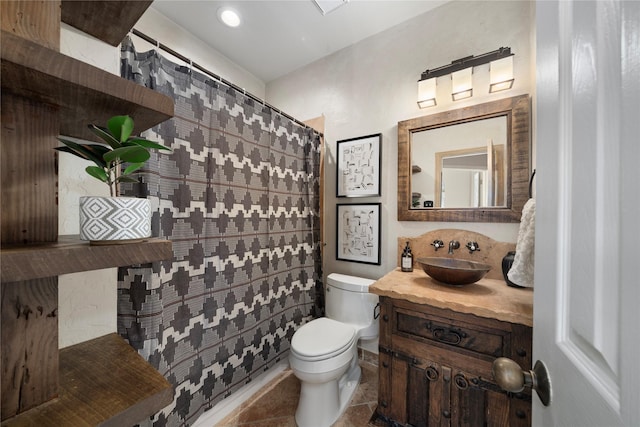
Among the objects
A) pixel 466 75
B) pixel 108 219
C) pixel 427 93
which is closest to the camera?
pixel 108 219

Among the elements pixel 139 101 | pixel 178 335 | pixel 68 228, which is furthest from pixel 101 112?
pixel 178 335

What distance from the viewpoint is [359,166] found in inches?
78.1

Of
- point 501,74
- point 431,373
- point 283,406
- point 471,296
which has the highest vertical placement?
point 501,74

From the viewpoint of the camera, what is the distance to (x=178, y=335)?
3.84ft

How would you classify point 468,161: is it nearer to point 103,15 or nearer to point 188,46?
point 103,15

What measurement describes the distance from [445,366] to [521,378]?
824 mm

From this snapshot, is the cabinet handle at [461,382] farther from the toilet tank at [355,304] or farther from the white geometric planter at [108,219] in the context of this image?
the white geometric planter at [108,219]

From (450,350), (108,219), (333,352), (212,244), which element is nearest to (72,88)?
(108,219)

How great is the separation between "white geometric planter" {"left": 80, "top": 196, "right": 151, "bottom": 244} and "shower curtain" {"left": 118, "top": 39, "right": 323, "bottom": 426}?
666 mm

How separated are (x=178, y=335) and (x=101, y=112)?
1092mm

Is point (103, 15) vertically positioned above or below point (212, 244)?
above

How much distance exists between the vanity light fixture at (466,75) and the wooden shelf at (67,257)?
1855 millimetres

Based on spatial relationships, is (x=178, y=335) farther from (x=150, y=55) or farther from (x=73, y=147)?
(x=150, y=55)

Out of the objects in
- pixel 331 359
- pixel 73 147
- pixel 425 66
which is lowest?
pixel 331 359
